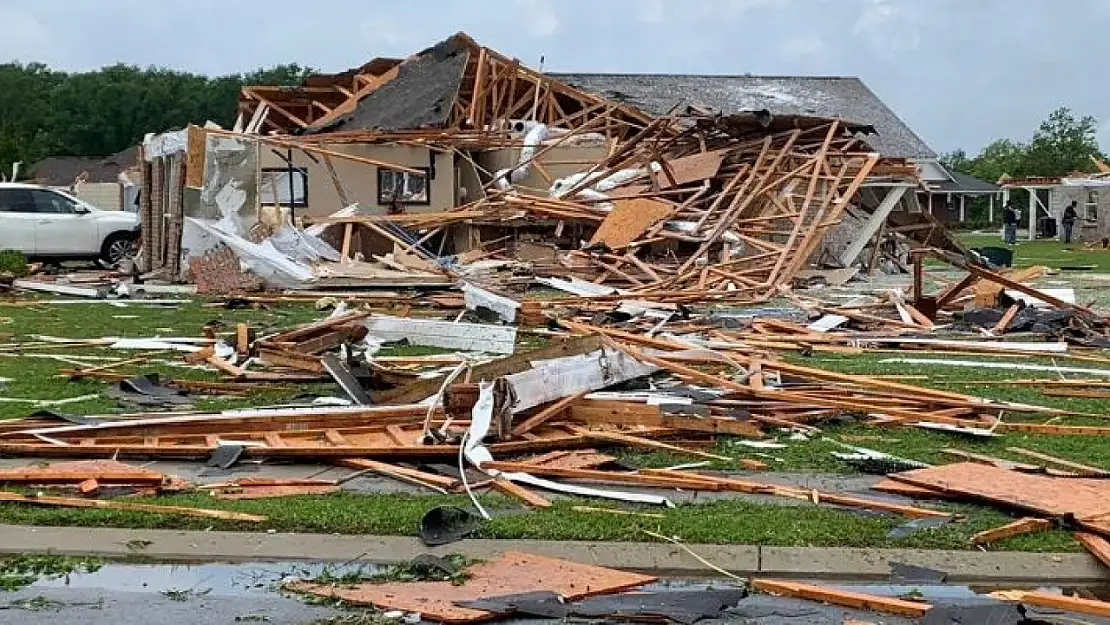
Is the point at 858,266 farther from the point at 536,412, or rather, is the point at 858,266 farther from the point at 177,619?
the point at 177,619

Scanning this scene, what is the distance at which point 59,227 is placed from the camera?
26625 millimetres

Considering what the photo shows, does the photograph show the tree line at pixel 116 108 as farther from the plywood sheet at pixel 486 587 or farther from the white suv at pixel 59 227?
the plywood sheet at pixel 486 587

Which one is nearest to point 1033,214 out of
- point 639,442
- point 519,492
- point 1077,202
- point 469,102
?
point 1077,202

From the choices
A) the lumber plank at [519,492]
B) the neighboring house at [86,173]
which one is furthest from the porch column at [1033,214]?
the lumber plank at [519,492]

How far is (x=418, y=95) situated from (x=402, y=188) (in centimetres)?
266

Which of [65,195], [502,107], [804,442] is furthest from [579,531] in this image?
[502,107]

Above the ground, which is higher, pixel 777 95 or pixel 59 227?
pixel 777 95

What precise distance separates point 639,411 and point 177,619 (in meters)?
4.03

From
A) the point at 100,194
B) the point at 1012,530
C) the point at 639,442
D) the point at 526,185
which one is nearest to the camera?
the point at 1012,530

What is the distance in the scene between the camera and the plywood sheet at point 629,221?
77.0ft

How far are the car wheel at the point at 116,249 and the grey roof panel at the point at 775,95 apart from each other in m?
23.6

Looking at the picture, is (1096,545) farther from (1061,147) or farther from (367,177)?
(1061,147)

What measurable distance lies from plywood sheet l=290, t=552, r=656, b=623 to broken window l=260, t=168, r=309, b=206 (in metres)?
22.9

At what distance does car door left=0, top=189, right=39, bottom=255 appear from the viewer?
26078 mm
